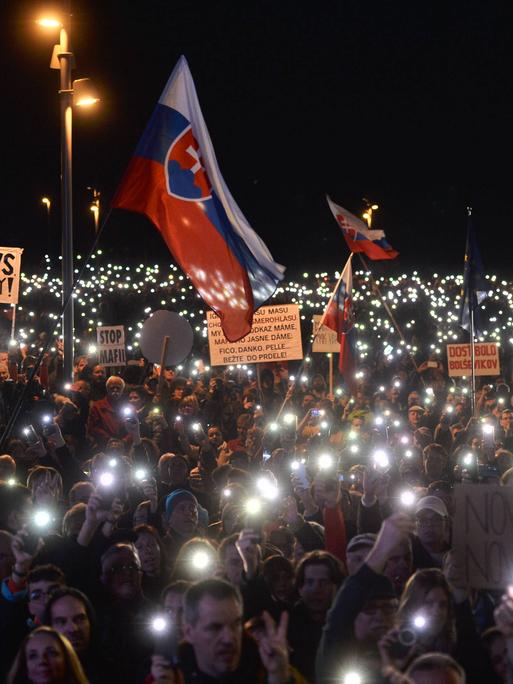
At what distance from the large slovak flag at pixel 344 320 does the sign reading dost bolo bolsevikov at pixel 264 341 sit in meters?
1.60

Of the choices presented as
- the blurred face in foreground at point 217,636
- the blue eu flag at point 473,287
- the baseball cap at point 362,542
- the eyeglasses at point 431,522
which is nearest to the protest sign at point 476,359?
the blue eu flag at point 473,287

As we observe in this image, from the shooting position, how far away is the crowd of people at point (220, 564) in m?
5.29

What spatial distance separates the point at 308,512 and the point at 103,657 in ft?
11.9

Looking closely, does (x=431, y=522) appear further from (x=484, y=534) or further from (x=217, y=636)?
(x=217, y=636)

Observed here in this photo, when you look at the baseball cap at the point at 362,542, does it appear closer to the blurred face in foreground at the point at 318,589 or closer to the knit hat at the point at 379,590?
the blurred face in foreground at the point at 318,589

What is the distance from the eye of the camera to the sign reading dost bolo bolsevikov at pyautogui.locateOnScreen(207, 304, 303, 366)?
1614 cm

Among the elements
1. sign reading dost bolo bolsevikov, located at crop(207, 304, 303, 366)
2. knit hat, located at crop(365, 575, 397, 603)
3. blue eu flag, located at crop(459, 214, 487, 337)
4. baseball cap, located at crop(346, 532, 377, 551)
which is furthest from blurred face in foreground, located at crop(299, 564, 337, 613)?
blue eu flag, located at crop(459, 214, 487, 337)

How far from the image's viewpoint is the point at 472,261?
21.2 metres

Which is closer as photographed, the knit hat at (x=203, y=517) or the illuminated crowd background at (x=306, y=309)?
the knit hat at (x=203, y=517)

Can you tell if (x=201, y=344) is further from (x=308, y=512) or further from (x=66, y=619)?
(x=66, y=619)

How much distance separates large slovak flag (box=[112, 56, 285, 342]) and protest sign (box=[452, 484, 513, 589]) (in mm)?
3499

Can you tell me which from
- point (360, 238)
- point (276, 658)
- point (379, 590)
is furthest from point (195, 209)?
point (360, 238)

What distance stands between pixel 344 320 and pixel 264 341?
2464 mm

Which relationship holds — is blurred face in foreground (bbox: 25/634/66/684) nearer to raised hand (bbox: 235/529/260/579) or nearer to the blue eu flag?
raised hand (bbox: 235/529/260/579)
